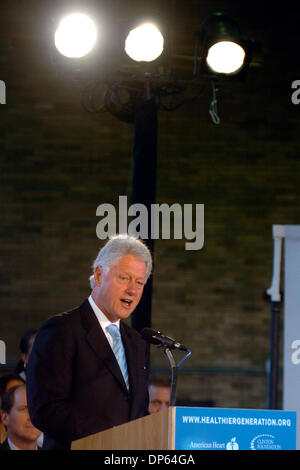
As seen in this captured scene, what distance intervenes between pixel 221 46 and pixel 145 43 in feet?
1.47

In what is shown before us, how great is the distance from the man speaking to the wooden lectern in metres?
0.54

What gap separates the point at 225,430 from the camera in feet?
5.37

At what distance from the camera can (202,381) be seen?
18.4 feet

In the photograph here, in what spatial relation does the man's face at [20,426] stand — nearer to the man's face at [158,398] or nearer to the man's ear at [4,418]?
the man's ear at [4,418]

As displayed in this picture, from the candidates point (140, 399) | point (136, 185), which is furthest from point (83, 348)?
point (136, 185)

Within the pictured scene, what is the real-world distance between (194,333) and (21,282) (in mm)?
1530

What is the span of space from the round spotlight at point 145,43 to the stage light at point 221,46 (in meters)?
0.28

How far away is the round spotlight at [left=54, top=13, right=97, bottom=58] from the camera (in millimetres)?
3787

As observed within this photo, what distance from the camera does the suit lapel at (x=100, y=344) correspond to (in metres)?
2.31

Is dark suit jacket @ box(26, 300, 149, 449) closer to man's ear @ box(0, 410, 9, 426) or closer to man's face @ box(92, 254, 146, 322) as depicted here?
man's face @ box(92, 254, 146, 322)

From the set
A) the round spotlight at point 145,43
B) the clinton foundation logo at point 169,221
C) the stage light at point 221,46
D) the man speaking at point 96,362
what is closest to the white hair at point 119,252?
the man speaking at point 96,362
